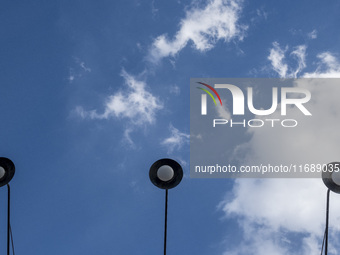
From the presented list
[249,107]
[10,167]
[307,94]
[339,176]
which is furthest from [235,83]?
[10,167]

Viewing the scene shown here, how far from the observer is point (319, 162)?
76.1 feet

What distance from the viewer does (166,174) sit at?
12680 mm

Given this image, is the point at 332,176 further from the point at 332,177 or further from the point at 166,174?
the point at 166,174

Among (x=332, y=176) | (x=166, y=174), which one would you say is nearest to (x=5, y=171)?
(x=166, y=174)

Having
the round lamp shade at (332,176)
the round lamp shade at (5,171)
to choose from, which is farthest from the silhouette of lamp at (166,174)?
the round lamp shade at (5,171)

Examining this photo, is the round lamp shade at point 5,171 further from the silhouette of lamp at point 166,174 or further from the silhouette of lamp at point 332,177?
the silhouette of lamp at point 332,177

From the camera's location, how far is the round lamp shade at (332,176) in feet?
40.4

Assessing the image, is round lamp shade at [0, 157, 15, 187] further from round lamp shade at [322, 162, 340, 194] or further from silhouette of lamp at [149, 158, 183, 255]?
round lamp shade at [322, 162, 340, 194]

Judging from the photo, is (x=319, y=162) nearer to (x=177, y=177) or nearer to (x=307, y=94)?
(x=307, y=94)

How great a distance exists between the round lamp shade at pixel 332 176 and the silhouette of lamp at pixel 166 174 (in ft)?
14.0

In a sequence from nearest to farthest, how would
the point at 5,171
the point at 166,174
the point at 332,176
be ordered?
1. the point at 332,176
2. the point at 166,174
3. the point at 5,171

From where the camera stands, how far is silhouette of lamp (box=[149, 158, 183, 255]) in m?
12.7

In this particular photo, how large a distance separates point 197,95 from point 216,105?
1334 mm

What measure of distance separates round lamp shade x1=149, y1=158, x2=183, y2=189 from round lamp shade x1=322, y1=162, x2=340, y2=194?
168 inches
